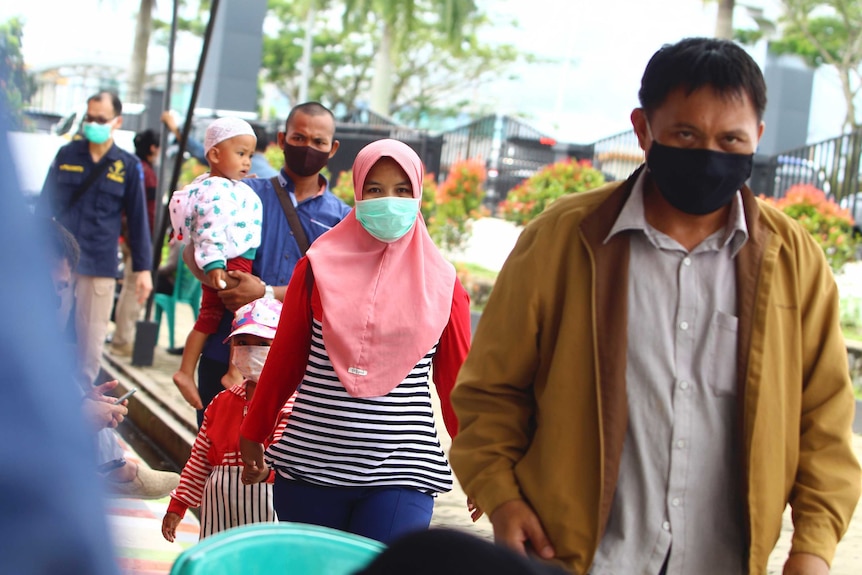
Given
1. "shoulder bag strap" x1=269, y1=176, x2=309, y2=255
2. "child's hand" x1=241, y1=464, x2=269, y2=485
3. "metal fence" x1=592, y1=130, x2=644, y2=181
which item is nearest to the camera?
"child's hand" x1=241, y1=464, x2=269, y2=485

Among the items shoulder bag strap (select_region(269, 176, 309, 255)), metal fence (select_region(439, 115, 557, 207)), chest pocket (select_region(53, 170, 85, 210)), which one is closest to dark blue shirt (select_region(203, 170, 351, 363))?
shoulder bag strap (select_region(269, 176, 309, 255))

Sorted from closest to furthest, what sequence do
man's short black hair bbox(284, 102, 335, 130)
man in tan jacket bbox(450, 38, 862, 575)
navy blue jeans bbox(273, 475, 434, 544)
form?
man in tan jacket bbox(450, 38, 862, 575) < navy blue jeans bbox(273, 475, 434, 544) < man's short black hair bbox(284, 102, 335, 130)

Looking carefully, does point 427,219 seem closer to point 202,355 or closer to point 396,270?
point 202,355

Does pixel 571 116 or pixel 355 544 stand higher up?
pixel 571 116

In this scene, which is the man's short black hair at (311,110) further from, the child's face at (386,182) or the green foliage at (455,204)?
the green foliage at (455,204)

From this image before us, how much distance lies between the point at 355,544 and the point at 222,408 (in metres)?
2.25

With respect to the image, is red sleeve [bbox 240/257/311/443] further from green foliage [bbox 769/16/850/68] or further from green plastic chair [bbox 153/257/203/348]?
green foliage [bbox 769/16/850/68]

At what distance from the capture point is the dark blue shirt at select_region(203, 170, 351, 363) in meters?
4.48

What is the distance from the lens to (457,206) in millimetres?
13836

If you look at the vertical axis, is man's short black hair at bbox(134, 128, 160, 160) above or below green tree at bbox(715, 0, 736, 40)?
below

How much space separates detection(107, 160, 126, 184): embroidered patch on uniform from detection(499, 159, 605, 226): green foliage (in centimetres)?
637

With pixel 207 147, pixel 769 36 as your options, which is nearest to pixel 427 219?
pixel 207 147

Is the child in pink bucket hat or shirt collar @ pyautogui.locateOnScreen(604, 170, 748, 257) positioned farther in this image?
the child in pink bucket hat

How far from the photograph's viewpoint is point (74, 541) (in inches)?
28.8
